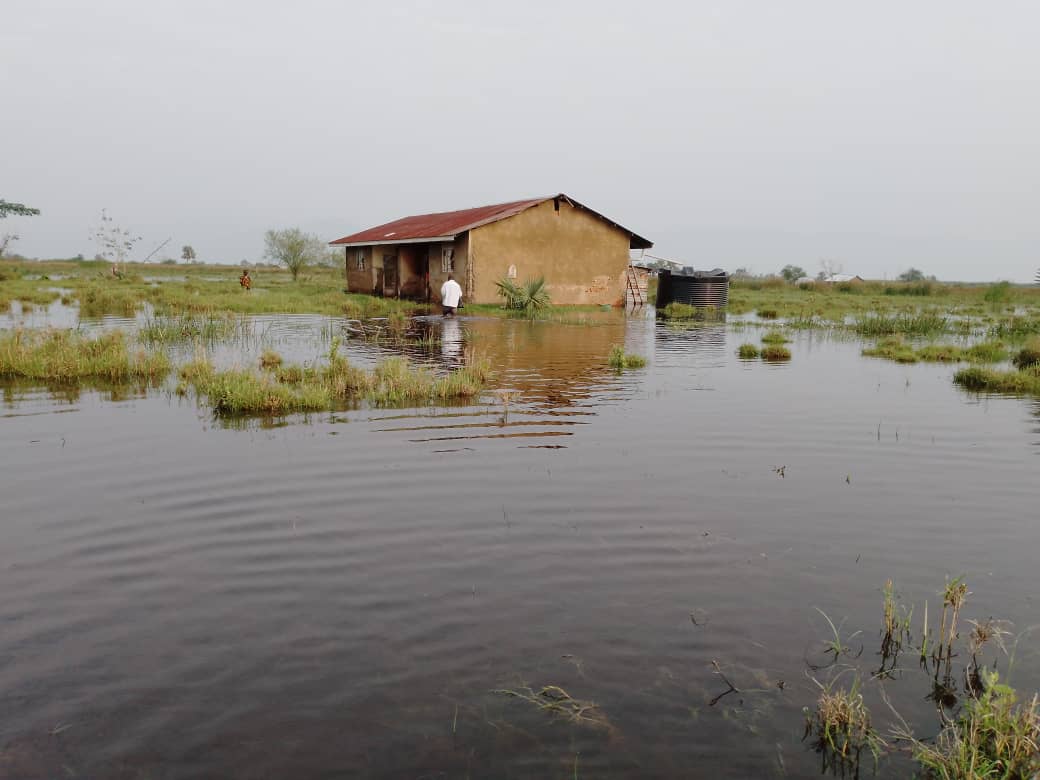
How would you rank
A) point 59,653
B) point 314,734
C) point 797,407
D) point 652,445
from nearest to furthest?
point 314,734
point 59,653
point 652,445
point 797,407

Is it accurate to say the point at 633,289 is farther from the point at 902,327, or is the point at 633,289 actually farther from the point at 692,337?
the point at 692,337

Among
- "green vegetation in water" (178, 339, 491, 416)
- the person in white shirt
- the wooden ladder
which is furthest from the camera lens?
the wooden ladder

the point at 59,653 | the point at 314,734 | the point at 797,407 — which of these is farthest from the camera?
the point at 797,407

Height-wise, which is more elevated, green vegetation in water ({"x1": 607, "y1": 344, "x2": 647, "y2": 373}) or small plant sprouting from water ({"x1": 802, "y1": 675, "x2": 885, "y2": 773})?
green vegetation in water ({"x1": 607, "y1": 344, "x2": 647, "y2": 373})

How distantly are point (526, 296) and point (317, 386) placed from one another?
19.2 metres

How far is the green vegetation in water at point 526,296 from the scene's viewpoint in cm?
3030

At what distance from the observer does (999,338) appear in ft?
76.6

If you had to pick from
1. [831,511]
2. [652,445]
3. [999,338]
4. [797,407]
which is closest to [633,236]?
[999,338]

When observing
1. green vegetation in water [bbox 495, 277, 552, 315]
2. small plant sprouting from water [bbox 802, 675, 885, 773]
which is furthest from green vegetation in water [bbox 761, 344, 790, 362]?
small plant sprouting from water [bbox 802, 675, 885, 773]

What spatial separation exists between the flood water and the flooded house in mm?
20893

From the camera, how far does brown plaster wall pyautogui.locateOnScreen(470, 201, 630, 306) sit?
103ft

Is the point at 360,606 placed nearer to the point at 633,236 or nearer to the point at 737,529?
the point at 737,529

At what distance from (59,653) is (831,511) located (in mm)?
6024

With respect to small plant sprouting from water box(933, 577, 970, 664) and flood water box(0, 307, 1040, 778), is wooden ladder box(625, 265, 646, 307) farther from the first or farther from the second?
small plant sprouting from water box(933, 577, 970, 664)
